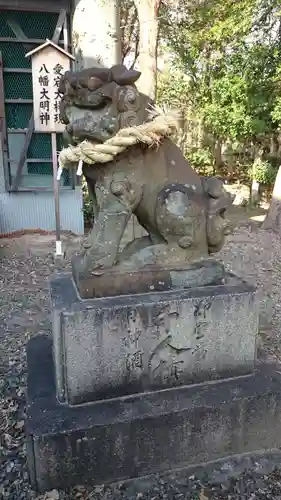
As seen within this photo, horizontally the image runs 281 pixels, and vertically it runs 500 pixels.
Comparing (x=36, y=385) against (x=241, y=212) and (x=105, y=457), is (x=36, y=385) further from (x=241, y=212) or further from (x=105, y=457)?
(x=241, y=212)

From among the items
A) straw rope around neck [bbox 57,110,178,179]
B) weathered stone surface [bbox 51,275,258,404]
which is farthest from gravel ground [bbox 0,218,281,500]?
straw rope around neck [bbox 57,110,178,179]

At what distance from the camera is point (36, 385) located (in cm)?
217

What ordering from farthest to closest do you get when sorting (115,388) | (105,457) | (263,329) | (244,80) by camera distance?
1. (244,80)
2. (263,329)
3. (115,388)
4. (105,457)

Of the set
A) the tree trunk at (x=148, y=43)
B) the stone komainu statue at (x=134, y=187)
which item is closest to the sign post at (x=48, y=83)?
the tree trunk at (x=148, y=43)

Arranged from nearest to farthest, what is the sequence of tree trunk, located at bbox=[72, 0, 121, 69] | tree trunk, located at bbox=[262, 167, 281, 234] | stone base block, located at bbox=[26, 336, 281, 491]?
stone base block, located at bbox=[26, 336, 281, 491] < tree trunk, located at bbox=[72, 0, 121, 69] < tree trunk, located at bbox=[262, 167, 281, 234]

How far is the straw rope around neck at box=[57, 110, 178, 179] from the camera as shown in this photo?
1873mm

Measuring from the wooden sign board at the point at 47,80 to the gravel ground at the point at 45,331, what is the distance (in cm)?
188

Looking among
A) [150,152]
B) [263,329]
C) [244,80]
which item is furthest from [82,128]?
[244,80]

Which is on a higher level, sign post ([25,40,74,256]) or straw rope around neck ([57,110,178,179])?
sign post ([25,40,74,256])

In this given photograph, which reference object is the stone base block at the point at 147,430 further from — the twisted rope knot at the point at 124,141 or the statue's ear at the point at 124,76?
the statue's ear at the point at 124,76

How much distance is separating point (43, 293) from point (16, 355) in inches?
57.2

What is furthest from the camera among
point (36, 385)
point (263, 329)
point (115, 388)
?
point (263, 329)

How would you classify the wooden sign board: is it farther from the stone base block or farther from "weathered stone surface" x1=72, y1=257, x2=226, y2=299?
the stone base block

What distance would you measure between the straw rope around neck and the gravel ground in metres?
1.50
